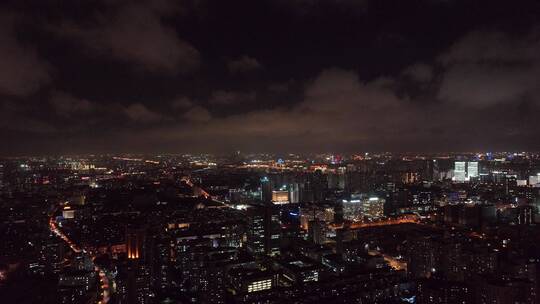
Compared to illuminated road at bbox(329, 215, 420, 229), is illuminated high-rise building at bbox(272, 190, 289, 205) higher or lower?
higher

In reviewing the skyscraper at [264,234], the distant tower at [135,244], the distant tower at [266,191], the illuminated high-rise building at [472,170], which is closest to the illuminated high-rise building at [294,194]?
the distant tower at [266,191]

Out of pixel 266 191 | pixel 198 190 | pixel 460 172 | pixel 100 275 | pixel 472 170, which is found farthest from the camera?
pixel 472 170

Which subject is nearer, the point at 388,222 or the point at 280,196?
the point at 388,222

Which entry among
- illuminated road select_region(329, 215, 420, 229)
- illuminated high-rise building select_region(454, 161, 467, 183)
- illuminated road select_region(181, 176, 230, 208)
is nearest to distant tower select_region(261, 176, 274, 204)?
illuminated road select_region(181, 176, 230, 208)

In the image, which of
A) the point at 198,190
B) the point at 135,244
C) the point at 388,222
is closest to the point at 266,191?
the point at 198,190

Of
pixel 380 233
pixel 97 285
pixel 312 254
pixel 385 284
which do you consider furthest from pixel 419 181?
pixel 97 285

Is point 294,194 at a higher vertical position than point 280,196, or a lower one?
higher

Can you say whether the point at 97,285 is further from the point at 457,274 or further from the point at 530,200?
the point at 530,200

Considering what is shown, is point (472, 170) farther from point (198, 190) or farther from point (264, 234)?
point (264, 234)

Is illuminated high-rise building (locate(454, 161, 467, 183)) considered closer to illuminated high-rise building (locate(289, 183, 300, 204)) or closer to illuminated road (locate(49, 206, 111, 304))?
illuminated high-rise building (locate(289, 183, 300, 204))

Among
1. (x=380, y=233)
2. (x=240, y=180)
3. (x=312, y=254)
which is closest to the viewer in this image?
(x=312, y=254)

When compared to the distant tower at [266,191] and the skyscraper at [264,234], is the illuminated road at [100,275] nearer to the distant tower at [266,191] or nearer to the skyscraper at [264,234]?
the skyscraper at [264,234]
